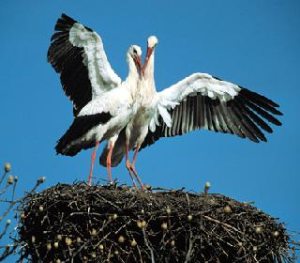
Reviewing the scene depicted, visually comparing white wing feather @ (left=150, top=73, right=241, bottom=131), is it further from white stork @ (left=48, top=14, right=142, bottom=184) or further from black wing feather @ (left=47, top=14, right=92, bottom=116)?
black wing feather @ (left=47, top=14, right=92, bottom=116)

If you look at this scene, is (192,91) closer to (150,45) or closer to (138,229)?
(150,45)

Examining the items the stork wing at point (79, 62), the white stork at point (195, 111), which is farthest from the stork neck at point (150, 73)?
the stork wing at point (79, 62)

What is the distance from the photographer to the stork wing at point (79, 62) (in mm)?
8562

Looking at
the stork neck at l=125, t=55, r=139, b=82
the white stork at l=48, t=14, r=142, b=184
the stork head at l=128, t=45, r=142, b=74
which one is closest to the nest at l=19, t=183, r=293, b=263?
the white stork at l=48, t=14, r=142, b=184

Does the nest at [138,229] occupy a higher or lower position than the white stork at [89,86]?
lower

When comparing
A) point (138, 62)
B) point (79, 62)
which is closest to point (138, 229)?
point (138, 62)

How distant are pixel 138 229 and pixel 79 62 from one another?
2.86 m

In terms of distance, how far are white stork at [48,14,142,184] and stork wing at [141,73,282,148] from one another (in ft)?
1.85

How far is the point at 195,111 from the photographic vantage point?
9.10 meters

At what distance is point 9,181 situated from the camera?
4785mm

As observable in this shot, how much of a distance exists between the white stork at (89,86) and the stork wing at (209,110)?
562 mm

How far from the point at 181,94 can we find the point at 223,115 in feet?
1.93

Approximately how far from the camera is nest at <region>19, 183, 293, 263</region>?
6.25 metres

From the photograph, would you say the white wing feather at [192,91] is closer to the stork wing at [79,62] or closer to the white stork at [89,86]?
the white stork at [89,86]
